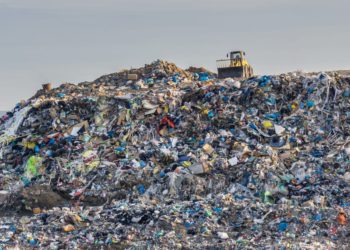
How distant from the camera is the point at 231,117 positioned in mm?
15000

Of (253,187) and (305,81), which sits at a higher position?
(305,81)

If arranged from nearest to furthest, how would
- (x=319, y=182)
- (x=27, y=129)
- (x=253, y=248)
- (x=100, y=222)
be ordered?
(x=253, y=248)
(x=100, y=222)
(x=319, y=182)
(x=27, y=129)

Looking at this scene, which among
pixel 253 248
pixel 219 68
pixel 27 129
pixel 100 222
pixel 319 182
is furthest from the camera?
pixel 219 68

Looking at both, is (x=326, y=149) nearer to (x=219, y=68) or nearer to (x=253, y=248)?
(x=253, y=248)

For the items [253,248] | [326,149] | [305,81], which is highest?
[305,81]

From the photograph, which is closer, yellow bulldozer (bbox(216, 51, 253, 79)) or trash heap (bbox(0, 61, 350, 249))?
trash heap (bbox(0, 61, 350, 249))

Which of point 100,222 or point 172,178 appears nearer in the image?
point 100,222

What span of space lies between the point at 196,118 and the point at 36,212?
4.74 meters

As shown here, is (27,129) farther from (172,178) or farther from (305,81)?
(305,81)

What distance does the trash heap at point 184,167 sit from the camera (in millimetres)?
10281

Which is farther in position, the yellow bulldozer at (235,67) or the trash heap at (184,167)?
the yellow bulldozer at (235,67)

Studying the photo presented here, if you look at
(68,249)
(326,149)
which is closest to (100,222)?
(68,249)

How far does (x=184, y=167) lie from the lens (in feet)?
43.6

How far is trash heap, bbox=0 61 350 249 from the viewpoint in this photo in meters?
10.3
